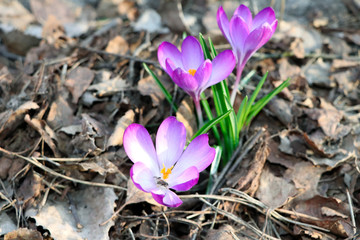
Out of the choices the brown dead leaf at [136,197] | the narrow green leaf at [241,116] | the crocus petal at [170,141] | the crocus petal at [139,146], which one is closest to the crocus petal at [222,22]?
the narrow green leaf at [241,116]

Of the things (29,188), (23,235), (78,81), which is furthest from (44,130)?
(23,235)

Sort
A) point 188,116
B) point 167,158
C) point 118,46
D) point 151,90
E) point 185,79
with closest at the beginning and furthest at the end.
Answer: point 185,79 < point 167,158 < point 188,116 < point 151,90 < point 118,46

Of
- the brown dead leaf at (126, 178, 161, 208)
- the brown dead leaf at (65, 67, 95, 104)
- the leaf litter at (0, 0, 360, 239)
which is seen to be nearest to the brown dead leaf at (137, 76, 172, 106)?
the leaf litter at (0, 0, 360, 239)

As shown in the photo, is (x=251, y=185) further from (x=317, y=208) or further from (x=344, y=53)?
(x=344, y=53)

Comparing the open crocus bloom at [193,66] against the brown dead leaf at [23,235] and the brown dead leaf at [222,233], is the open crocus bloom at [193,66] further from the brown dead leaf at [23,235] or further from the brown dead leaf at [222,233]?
the brown dead leaf at [23,235]

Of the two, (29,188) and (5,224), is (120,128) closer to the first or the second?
(29,188)

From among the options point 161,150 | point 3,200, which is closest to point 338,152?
point 161,150
